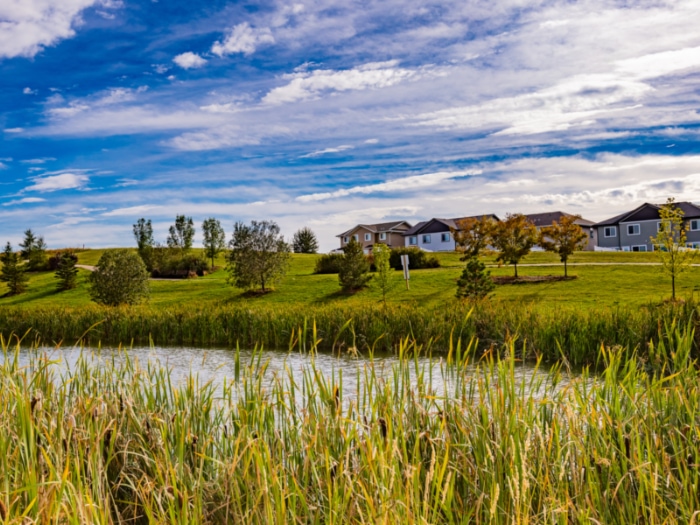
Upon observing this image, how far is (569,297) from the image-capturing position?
29.8 meters

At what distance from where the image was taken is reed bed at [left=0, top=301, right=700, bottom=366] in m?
15.3

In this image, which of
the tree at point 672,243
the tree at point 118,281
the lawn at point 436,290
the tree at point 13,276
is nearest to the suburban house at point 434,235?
the lawn at point 436,290

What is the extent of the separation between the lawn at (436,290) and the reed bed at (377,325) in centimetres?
692

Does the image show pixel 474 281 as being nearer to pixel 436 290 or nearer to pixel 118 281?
pixel 436 290

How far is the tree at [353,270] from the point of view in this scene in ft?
115

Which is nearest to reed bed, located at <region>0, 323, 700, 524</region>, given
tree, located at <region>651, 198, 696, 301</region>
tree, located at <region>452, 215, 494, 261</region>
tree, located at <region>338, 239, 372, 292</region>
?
tree, located at <region>651, 198, 696, 301</region>

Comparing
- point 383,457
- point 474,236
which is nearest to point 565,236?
point 474,236

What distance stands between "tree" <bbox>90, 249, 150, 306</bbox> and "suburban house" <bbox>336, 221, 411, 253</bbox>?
5203 centimetres

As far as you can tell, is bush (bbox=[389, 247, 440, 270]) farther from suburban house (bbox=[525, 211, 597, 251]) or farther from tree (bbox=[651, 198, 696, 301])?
suburban house (bbox=[525, 211, 597, 251])

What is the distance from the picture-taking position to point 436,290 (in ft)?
112

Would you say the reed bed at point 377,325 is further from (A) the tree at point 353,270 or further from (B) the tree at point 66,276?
(B) the tree at point 66,276

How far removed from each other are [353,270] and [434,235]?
45394mm

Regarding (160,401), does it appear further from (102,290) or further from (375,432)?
(102,290)

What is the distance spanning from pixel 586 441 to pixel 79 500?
379cm
